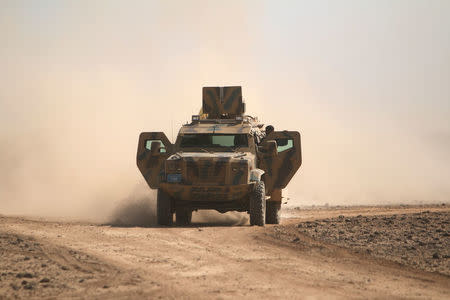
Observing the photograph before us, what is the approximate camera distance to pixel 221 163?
50.8 ft

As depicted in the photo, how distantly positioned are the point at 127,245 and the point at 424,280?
4.42 meters

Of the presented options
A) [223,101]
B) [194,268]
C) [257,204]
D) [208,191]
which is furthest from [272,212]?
[194,268]

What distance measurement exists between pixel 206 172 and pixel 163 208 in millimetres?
1178

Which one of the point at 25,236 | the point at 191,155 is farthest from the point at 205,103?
the point at 25,236

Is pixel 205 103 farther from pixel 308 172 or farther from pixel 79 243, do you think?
pixel 308 172

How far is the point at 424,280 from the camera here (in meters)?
9.26

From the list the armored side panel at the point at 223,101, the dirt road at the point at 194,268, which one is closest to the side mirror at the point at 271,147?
the armored side panel at the point at 223,101

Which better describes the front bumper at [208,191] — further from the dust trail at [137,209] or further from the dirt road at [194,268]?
the dirt road at [194,268]

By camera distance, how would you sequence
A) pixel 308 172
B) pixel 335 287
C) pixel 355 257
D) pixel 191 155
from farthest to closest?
pixel 308 172 → pixel 191 155 → pixel 355 257 → pixel 335 287

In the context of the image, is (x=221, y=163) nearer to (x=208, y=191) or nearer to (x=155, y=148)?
(x=208, y=191)

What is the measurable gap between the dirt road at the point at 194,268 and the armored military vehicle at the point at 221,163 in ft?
7.47

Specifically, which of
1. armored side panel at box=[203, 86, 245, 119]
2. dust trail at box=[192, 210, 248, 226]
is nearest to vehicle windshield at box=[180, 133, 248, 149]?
armored side panel at box=[203, 86, 245, 119]

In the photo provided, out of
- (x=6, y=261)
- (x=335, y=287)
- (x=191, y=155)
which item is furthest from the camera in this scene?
(x=191, y=155)

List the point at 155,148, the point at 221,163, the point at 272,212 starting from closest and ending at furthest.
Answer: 1. the point at 221,163
2. the point at 155,148
3. the point at 272,212
